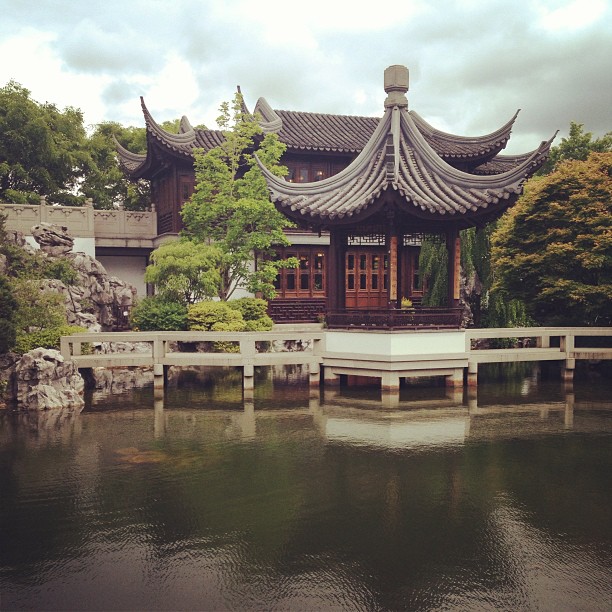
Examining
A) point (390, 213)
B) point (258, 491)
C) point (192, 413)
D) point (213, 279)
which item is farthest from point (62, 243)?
point (258, 491)

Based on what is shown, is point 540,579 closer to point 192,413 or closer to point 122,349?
point 192,413

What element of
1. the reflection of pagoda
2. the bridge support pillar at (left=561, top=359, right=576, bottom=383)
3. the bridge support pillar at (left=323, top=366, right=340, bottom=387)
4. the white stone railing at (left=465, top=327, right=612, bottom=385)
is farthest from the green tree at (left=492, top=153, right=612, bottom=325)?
the bridge support pillar at (left=323, top=366, right=340, bottom=387)

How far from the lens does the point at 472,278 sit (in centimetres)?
2261

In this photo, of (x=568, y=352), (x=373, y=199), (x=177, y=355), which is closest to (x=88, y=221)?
(x=177, y=355)

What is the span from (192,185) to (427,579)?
21.5m

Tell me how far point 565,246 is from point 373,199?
23.0 ft

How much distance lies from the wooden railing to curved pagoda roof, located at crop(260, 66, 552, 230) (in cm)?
237

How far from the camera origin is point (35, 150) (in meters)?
30.5

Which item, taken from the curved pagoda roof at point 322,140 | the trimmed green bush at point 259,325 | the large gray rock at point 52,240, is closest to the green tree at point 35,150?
the curved pagoda roof at point 322,140

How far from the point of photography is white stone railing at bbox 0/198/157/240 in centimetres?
2420

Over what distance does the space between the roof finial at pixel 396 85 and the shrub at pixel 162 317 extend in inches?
337

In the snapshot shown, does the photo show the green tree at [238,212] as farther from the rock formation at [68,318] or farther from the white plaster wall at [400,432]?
the white plaster wall at [400,432]

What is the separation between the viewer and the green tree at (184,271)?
17.8m

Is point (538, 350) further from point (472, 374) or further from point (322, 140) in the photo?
point (322, 140)
